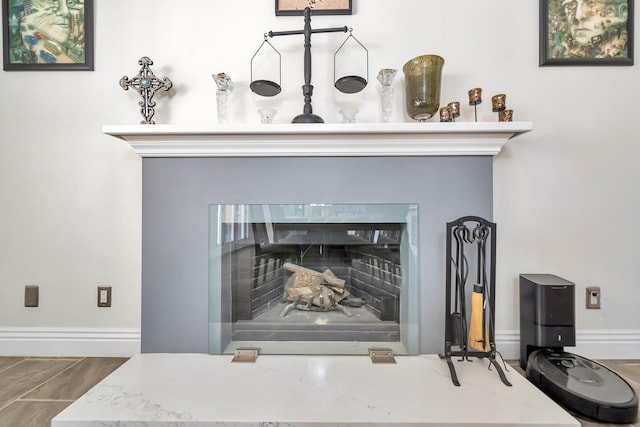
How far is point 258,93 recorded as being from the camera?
154 cm

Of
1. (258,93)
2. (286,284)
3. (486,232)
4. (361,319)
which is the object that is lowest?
(361,319)

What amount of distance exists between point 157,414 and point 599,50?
8.40ft

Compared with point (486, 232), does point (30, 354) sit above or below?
below

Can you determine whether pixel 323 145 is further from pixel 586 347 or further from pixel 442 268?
pixel 586 347

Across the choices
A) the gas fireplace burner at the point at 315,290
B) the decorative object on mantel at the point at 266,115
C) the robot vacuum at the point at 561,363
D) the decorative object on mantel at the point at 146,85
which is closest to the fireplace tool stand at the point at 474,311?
the robot vacuum at the point at 561,363

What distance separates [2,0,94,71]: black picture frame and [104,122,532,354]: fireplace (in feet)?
2.29

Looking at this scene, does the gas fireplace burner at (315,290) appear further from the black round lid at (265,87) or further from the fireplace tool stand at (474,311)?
the black round lid at (265,87)

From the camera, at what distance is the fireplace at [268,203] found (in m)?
1.52

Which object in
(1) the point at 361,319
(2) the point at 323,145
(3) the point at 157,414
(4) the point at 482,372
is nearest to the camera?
(3) the point at 157,414

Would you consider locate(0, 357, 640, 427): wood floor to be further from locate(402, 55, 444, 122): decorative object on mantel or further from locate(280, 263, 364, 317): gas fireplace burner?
locate(402, 55, 444, 122): decorative object on mantel

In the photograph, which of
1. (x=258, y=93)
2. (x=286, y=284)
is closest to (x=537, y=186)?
(x=286, y=284)

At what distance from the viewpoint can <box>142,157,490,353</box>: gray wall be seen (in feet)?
5.00

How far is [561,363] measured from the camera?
1.33 metres

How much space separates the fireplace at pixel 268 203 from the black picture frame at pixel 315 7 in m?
0.74
